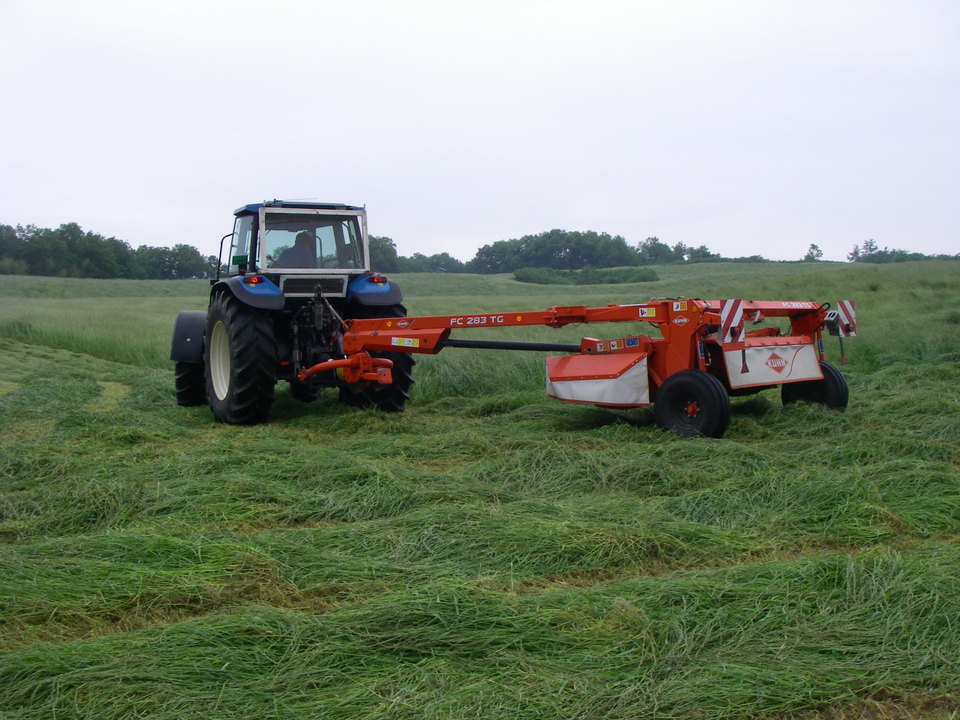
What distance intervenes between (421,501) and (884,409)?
4.52m

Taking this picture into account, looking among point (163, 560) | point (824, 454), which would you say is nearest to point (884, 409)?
point (824, 454)

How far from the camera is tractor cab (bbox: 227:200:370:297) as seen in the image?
8.17 meters

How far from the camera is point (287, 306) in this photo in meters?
8.41

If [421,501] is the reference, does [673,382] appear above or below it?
above

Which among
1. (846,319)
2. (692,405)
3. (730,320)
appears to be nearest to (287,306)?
(692,405)

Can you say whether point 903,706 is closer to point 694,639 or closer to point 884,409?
point 694,639

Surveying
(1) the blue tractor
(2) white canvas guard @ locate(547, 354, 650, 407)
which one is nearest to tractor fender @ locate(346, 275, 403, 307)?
(1) the blue tractor

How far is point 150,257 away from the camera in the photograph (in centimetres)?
5138

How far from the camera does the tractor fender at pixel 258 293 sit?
24.9ft

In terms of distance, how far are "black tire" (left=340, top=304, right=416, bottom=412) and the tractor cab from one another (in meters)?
0.31

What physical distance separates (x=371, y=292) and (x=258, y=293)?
3.60ft

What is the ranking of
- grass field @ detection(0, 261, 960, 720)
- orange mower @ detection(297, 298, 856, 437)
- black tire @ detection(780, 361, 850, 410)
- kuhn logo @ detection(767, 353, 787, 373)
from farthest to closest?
black tire @ detection(780, 361, 850, 410)
kuhn logo @ detection(767, 353, 787, 373)
orange mower @ detection(297, 298, 856, 437)
grass field @ detection(0, 261, 960, 720)

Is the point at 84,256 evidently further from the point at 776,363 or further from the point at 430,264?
the point at 776,363

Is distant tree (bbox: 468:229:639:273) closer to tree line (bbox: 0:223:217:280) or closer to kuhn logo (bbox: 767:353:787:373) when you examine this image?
tree line (bbox: 0:223:217:280)
